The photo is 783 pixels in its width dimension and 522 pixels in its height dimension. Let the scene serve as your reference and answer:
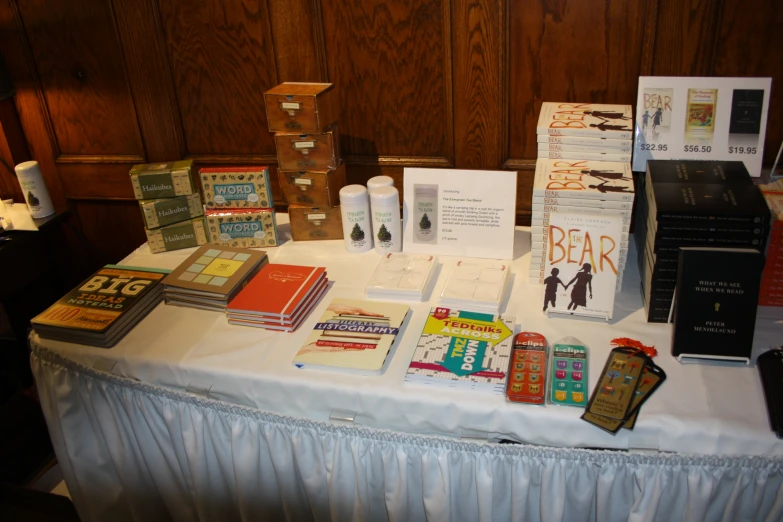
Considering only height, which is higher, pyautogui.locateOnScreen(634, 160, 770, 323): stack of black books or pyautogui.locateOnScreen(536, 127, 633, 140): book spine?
pyautogui.locateOnScreen(536, 127, 633, 140): book spine

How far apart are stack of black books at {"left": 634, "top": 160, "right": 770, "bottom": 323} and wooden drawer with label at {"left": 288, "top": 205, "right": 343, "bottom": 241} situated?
870mm

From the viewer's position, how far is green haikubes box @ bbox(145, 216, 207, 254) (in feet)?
6.31

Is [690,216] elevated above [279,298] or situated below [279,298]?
above

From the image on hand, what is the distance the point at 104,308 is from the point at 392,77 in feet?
3.50

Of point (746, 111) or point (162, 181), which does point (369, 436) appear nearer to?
point (162, 181)

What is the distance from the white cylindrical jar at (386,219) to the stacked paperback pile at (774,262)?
0.91m

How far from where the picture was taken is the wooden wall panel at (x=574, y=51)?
5.66ft

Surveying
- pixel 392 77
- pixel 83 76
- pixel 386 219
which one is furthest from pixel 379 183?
pixel 83 76

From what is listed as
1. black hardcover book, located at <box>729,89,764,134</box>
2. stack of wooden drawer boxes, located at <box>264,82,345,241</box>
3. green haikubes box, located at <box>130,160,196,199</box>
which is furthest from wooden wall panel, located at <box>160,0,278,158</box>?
black hardcover book, located at <box>729,89,764,134</box>

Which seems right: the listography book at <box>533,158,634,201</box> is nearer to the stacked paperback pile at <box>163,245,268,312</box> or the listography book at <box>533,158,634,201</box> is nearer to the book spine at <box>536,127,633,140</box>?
the book spine at <box>536,127,633,140</box>

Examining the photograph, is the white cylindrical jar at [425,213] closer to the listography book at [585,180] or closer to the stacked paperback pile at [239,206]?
the listography book at [585,180]

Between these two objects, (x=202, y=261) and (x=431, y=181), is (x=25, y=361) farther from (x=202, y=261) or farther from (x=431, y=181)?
(x=431, y=181)

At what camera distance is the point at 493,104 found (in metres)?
1.90

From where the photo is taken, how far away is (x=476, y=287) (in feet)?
5.21
